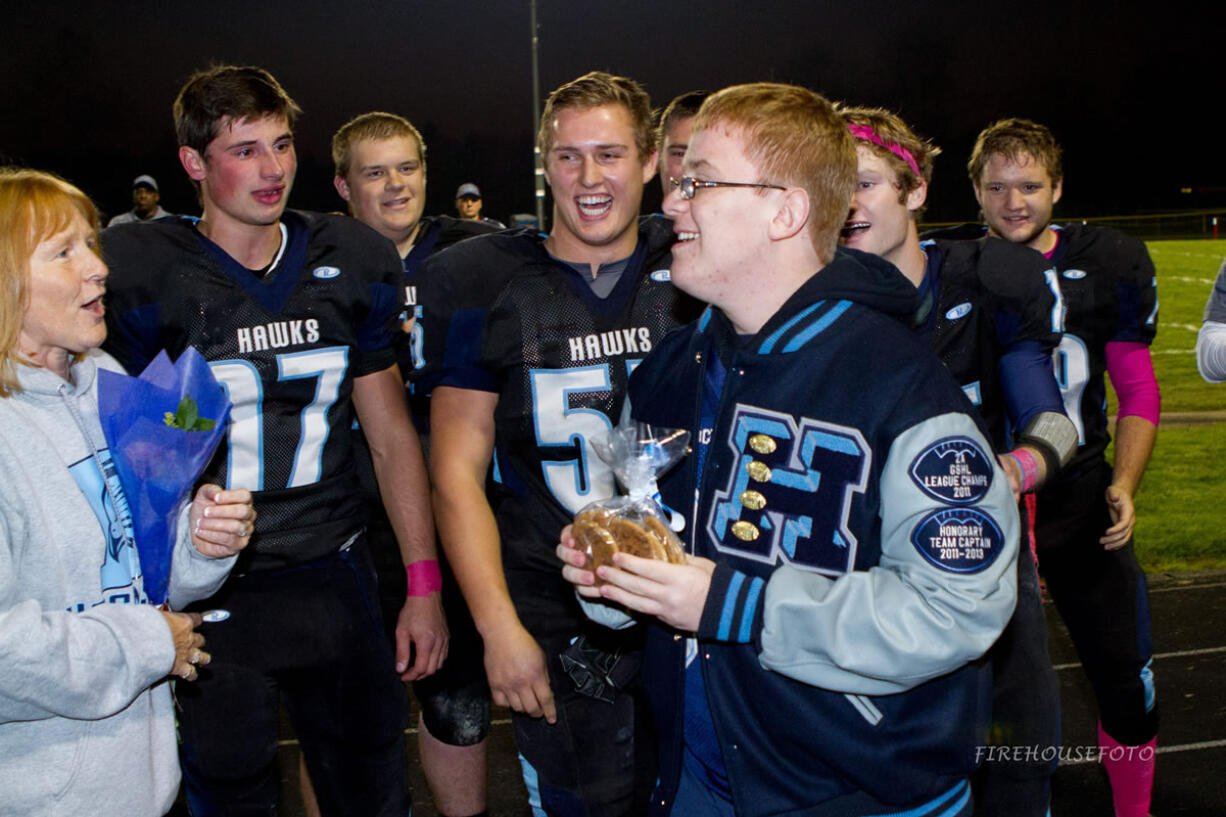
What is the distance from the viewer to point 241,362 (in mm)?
3197

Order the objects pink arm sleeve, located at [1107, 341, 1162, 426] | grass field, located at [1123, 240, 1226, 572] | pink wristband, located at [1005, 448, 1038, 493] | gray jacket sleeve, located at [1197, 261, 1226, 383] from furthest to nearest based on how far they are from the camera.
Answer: grass field, located at [1123, 240, 1226, 572] < pink arm sleeve, located at [1107, 341, 1162, 426] < gray jacket sleeve, located at [1197, 261, 1226, 383] < pink wristband, located at [1005, 448, 1038, 493]

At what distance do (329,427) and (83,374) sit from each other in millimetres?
966

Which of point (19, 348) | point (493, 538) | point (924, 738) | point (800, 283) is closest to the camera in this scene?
point (924, 738)

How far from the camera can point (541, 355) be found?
3145 millimetres

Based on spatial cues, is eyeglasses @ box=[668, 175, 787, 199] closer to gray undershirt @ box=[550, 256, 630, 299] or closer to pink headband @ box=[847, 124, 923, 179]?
gray undershirt @ box=[550, 256, 630, 299]

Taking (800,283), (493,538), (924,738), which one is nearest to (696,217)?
(800,283)

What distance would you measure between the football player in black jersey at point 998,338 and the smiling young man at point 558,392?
669 millimetres

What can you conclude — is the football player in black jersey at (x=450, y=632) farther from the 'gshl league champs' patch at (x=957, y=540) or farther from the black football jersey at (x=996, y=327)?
the 'gshl league champs' patch at (x=957, y=540)

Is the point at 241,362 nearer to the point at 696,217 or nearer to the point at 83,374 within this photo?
the point at 83,374

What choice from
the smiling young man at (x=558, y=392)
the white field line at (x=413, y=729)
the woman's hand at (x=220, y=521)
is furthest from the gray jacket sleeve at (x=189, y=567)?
the white field line at (x=413, y=729)

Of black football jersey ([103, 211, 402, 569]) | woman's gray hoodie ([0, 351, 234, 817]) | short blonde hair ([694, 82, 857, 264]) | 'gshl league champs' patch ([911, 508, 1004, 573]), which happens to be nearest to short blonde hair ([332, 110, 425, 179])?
black football jersey ([103, 211, 402, 569])

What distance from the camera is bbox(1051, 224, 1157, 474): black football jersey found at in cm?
405

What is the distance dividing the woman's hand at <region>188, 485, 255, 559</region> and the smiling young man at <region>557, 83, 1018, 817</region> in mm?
769

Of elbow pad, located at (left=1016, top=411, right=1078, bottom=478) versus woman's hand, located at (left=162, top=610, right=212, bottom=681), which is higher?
elbow pad, located at (left=1016, top=411, right=1078, bottom=478)
